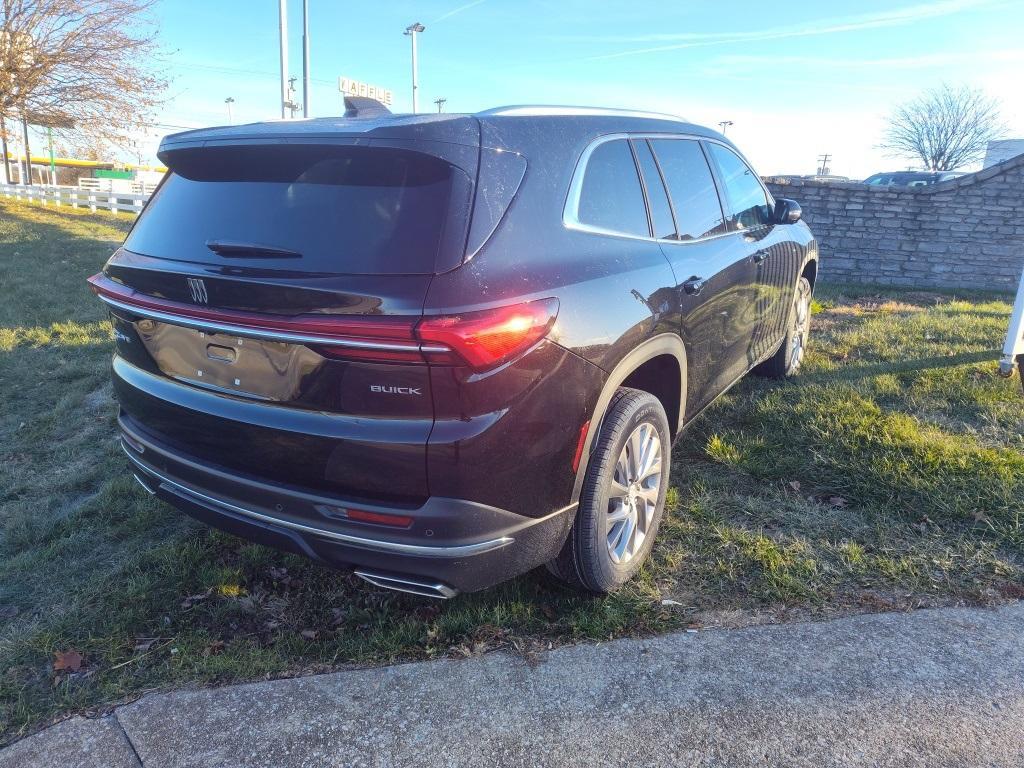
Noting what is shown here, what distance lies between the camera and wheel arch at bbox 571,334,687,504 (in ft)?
8.08

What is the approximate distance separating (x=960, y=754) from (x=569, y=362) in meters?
1.61

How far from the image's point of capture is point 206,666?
247 centimetres

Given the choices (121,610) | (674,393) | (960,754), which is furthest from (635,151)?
(121,610)

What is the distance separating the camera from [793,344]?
5.38m

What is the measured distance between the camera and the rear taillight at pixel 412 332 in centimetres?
196

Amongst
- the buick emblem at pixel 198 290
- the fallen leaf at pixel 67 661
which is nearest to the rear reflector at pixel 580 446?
the buick emblem at pixel 198 290

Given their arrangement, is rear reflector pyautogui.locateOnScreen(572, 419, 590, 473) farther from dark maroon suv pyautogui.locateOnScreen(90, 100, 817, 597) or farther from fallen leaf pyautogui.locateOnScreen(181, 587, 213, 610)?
fallen leaf pyautogui.locateOnScreen(181, 587, 213, 610)

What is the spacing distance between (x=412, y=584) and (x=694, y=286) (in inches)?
71.5

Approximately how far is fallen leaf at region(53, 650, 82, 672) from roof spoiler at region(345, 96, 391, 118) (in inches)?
85.4

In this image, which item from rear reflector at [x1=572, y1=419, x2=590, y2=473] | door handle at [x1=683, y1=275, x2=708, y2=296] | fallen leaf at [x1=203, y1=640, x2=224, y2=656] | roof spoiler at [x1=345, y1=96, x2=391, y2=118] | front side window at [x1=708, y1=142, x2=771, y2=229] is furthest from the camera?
front side window at [x1=708, y1=142, x2=771, y2=229]

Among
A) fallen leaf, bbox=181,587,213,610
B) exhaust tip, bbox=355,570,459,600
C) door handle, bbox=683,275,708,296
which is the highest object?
door handle, bbox=683,275,708,296

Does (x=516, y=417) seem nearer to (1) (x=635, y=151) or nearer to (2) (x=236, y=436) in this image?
(2) (x=236, y=436)

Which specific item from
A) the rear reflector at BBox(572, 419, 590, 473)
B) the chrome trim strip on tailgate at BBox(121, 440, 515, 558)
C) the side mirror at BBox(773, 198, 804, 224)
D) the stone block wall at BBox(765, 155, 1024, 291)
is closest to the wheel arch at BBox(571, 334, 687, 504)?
the rear reflector at BBox(572, 419, 590, 473)

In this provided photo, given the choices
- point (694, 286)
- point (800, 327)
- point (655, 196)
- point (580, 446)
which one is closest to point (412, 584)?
point (580, 446)
